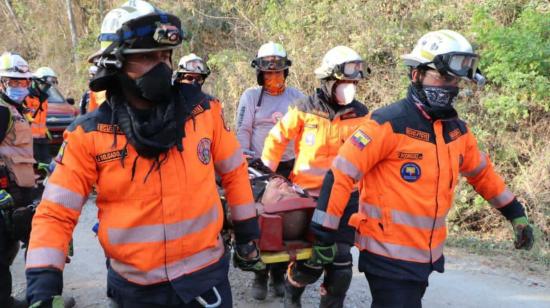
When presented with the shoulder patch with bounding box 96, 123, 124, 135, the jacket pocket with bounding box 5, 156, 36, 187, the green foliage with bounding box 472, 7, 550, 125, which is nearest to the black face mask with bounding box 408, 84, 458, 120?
the shoulder patch with bounding box 96, 123, 124, 135

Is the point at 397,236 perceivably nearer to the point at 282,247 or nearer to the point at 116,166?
the point at 282,247

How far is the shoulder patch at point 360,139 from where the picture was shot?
3076 millimetres

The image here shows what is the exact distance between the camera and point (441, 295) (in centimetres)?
534

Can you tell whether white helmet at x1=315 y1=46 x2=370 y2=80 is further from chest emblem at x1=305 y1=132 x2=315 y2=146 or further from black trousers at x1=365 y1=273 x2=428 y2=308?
black trousers at x1=365 y1=273 x2=428 y2=308

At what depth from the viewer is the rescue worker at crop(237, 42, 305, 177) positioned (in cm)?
548

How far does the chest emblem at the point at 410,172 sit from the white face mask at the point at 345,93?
1.41 metres

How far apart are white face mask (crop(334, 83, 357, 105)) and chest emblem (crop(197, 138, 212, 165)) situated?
2.03m

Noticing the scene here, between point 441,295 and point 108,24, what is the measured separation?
165 inches

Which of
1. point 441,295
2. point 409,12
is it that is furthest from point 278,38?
point 441,295

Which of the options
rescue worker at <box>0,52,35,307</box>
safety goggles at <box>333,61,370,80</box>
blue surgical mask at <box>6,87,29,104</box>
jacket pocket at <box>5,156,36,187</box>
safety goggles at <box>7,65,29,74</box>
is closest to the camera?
rescue worker at <box>0,52,35,307</box>

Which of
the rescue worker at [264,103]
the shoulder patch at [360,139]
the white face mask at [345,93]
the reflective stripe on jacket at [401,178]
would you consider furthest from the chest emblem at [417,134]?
the rescue worker at [264,103]

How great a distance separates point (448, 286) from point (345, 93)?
8.02 feet

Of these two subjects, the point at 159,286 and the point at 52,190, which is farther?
the point at 159,286

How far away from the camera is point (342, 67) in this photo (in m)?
4.35
